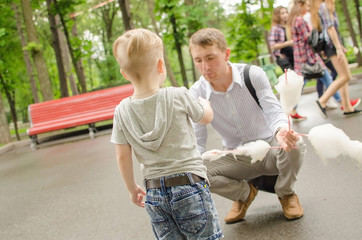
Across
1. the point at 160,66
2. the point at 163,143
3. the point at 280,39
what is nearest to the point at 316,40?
the point at 280,39

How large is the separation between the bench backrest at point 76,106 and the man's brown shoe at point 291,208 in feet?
37.8

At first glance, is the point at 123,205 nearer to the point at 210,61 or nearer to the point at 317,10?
the point at 210,61

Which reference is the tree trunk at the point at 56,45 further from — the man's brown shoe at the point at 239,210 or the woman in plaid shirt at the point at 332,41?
the man's brown shoe at the point at 239,210

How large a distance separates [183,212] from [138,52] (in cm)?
85

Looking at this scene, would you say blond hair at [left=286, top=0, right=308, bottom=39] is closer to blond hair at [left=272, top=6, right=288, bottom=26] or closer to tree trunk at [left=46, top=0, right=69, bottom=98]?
blond hair at [left=272, top=6, right=288, bottom=26]

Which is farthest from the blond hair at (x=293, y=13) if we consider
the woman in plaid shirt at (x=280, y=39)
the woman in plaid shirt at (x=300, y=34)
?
the woman in plaid shirt at (x=280, y=39)

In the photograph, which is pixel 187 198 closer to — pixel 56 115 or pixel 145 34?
pixel 145 34

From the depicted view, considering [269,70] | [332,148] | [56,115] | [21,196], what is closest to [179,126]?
[332,148]

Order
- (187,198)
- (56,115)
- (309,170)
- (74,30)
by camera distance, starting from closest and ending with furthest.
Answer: (187,198) → (309,170) → (56,115) → (74,30)

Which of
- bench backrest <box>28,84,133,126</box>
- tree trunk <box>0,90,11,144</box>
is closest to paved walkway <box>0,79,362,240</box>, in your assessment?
bench backrest <box>28,84,133,126</box>

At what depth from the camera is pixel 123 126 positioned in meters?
2.53

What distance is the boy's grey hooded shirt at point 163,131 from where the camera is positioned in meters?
2.42

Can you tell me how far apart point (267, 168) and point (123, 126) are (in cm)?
145

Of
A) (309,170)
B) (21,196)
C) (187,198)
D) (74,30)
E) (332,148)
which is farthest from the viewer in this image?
(74,30)
